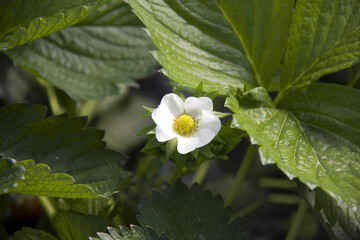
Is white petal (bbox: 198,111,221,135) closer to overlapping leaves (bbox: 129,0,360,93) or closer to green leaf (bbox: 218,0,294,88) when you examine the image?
overlapping leaves (bbox: 129,0,360,93)

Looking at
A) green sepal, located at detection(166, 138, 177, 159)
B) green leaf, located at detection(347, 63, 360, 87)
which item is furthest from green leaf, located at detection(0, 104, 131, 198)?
green leaf, located at detection(347, 63, 360, 87)

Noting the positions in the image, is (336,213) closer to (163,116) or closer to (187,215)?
(187,215)

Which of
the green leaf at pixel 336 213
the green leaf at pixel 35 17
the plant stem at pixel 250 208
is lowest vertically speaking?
the plant stem at pixel 250 208

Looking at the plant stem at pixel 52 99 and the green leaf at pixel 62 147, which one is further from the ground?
the green leaf at pixel 62 147

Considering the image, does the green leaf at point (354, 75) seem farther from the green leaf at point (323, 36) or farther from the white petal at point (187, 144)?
the white petal at point (187, 144)

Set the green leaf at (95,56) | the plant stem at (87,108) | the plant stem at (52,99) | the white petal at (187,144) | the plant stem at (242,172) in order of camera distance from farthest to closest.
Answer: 1. the plant stem at (87,108)
2. the plant stem at (52,99)
3. the green leaf at (95,56)
4. the plant stem at (242,172)
5. the white petal at (187,144)

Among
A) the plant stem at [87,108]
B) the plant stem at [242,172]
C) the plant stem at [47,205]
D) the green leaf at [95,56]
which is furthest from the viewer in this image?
the plant stem at [87,108]

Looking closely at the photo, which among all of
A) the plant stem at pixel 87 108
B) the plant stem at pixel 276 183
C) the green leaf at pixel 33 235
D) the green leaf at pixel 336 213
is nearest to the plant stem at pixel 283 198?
the plant stem at pixel 276 183
